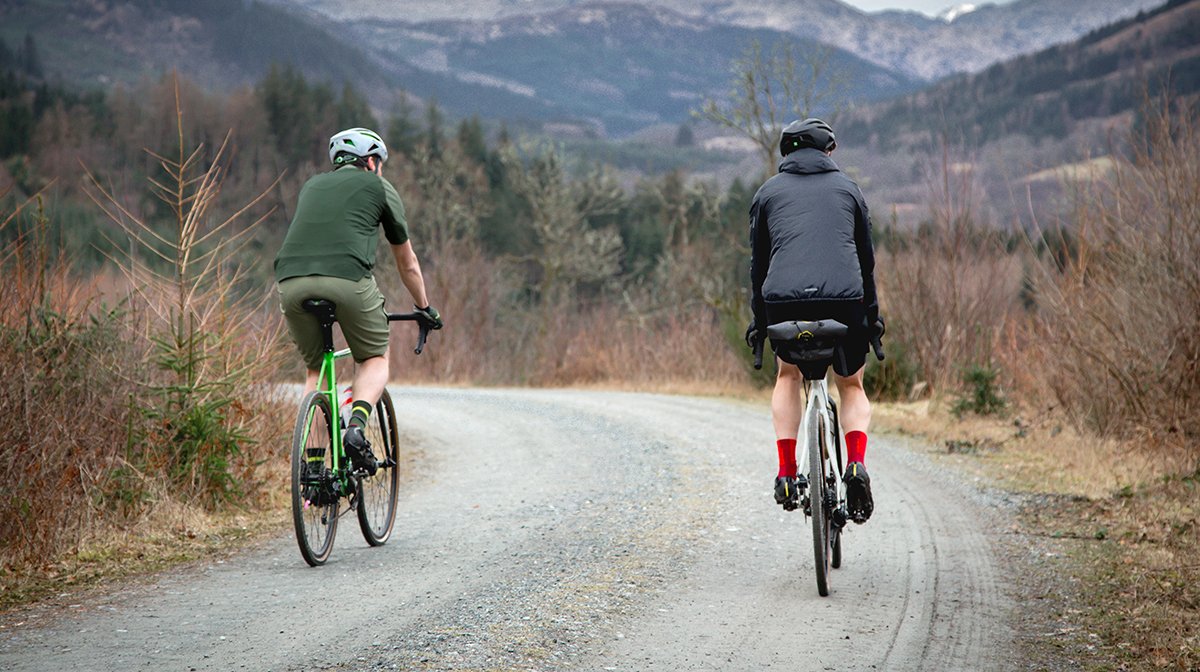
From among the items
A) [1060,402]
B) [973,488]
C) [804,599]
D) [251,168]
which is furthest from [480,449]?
[251,168]

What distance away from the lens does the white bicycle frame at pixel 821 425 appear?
5167mm

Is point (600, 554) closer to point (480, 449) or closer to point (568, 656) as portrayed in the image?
point (568, 656)

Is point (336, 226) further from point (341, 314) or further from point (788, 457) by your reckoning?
point (788, 457)

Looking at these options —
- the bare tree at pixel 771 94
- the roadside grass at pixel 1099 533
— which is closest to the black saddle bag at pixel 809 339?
the roadside grass at pixel 1099 533

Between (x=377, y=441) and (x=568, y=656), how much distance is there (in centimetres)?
263

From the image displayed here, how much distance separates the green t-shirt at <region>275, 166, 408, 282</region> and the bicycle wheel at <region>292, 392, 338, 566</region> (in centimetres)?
67

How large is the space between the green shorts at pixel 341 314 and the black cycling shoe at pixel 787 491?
2.26 m

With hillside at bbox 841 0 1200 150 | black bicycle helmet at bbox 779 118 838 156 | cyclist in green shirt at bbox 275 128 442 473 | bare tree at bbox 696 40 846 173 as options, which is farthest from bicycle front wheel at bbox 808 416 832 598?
hillside at bbox 841 0 1200 150

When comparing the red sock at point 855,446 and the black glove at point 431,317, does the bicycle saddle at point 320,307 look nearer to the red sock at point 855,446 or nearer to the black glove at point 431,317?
the black glove at point 431,317

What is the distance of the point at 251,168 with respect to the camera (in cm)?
6612

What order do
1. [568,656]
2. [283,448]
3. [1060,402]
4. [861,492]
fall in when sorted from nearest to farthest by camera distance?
1. [568,656]
2. [861,492]
3. [283,448]
4. [1060,402]

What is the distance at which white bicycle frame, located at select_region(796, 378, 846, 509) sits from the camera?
203 inches

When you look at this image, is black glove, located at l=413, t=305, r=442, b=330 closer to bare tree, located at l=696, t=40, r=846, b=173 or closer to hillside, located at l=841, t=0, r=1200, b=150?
bare tree, located at l=696, t=40, r=846, b=173

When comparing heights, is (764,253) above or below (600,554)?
above
